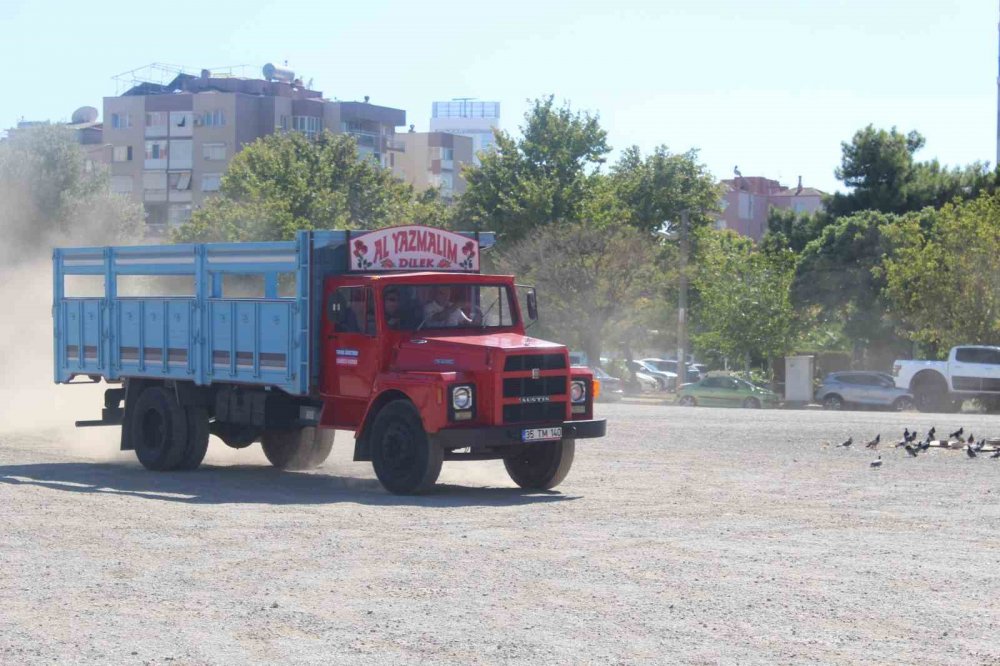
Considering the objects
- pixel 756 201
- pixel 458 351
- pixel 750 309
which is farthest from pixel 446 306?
pixel 756 201

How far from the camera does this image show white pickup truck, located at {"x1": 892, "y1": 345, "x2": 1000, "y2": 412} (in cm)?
4041

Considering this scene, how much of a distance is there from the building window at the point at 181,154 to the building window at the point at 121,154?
172 inches

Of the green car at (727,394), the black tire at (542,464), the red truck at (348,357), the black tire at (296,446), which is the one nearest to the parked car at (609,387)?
the green car at (727,394)

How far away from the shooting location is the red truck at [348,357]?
49.1 ft

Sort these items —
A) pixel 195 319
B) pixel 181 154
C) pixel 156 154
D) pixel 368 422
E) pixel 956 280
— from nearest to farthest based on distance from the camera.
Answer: pixel 368 422 < pixel 195 319 < pixel 956 280 < pixel 181 154 < pixel 156 154

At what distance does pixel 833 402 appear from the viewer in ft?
156

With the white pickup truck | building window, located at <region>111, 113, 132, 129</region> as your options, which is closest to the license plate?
the white pickup truck

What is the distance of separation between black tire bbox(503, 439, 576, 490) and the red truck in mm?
22

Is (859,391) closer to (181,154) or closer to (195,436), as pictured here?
(195,436)

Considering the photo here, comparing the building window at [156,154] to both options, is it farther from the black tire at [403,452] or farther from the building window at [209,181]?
the black tire at [403,452]

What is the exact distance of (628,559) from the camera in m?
10.7

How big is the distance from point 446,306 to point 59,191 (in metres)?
54.1

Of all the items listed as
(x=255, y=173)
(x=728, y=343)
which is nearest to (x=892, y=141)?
(x=728, y=343)

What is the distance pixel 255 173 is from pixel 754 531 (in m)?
60.6
